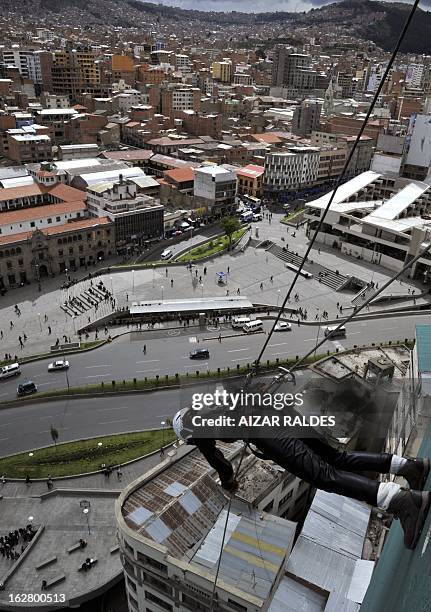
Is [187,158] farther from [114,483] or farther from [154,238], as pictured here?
[114,483]

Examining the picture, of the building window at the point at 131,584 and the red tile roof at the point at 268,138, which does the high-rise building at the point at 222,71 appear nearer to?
the red tile roof at the point at 268,138

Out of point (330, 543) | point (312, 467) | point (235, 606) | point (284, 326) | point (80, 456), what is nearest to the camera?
point (312, 467)

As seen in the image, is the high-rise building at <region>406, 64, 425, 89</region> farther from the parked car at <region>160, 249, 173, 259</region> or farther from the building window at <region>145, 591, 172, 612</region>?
the building window at <region>145, 591, 172, 612</region>

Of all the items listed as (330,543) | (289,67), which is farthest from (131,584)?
(289,67)

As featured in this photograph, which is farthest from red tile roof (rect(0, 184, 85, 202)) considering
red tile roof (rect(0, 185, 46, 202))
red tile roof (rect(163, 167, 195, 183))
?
red tile roof (rect(163, 167, 195, 183))

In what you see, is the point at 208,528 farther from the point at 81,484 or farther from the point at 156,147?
the point at 156,147
